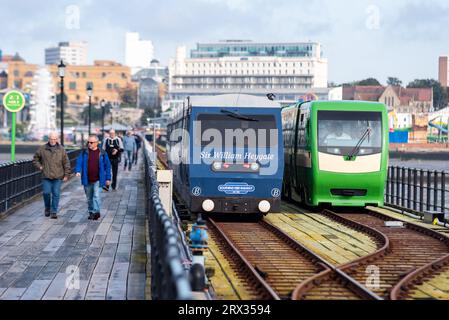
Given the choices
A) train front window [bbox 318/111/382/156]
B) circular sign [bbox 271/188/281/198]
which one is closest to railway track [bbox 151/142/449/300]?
circular sign [bbox 271/188/281/198]

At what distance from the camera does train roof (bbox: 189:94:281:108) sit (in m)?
22.3

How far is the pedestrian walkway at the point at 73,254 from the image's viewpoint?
11.5 m

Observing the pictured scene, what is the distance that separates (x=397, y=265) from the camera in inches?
607

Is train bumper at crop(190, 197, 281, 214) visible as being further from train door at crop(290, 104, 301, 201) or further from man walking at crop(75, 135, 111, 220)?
train door at crop(290, 104, 301, 201)

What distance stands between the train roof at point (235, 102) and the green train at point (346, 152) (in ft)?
9.34

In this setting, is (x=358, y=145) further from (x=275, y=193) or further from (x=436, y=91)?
(x=436, y=91)

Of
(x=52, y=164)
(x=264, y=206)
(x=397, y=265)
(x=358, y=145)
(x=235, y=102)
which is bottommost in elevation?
(x=397, y=265)

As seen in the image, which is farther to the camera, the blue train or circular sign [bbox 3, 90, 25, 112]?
circular sign [bbox 3, 90, 25, 112]

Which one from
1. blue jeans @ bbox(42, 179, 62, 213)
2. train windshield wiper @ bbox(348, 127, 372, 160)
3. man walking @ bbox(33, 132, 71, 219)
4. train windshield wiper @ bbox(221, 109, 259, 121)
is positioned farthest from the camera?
train windshield wiper @ bbox(348, 127, 372, 160)

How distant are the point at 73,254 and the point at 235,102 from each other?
27.5 feet

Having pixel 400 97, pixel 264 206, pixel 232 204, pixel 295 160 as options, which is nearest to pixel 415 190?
pixel 295 160

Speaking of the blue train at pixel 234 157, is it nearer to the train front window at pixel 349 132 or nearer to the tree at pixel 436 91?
the train front window at pixel 349 132

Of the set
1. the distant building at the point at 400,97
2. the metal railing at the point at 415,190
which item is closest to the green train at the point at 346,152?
the metal railing at the point at 415,190

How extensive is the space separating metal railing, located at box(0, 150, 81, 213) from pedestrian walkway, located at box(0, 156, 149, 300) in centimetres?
35
